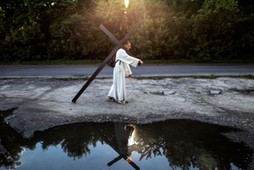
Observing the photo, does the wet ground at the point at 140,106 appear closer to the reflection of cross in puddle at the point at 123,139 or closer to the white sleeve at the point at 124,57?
the reflection of cross in puddle at the point at 123,139

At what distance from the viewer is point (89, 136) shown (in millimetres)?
5637

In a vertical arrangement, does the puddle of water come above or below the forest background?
below

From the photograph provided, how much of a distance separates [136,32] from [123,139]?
11793 mm

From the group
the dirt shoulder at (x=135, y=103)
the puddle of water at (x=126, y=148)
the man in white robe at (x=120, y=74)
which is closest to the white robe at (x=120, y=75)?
the man in white robe at (x=120, y=74)

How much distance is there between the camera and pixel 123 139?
5.51 m

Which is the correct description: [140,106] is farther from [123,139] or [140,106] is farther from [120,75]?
[123,139]

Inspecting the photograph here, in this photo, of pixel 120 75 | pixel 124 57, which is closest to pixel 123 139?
pixel 120 75

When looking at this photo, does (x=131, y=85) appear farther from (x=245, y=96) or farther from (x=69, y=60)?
(x=69, y=60)

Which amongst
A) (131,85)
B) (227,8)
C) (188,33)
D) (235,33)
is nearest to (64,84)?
(131,85)

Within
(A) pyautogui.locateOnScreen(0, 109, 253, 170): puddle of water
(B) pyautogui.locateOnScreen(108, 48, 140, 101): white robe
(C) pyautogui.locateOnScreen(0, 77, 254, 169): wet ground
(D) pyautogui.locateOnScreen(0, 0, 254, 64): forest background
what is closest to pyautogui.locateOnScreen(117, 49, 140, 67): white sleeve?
(B) pyautogui.locateOnScreen(108, 48, 140, 101): white robe

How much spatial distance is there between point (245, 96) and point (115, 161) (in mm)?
6047

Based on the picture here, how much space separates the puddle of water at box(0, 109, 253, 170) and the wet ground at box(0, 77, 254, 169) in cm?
7

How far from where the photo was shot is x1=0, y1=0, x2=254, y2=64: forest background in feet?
52.5

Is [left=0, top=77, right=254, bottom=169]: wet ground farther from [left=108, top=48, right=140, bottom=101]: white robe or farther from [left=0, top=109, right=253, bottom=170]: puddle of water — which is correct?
[left=108, top=48, right=140, bottom=101]: white robe
